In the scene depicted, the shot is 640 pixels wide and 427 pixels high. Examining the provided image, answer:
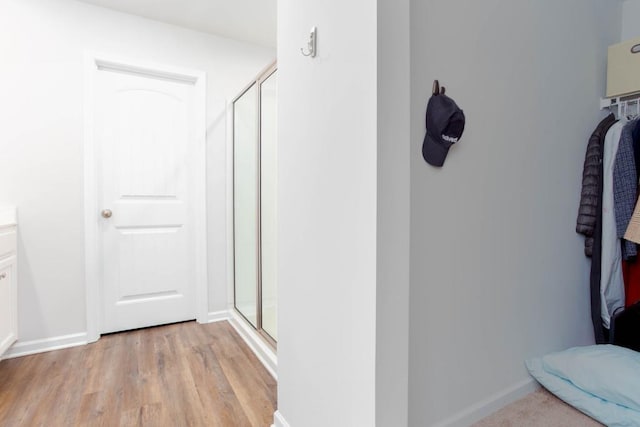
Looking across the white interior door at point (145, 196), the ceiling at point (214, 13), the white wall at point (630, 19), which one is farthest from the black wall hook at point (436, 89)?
the white interior door at point (145, 196)

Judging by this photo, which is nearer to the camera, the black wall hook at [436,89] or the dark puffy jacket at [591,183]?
the black wall hook at [436,89]

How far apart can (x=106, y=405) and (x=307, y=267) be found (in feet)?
4.33

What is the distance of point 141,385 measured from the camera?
1.77 metres

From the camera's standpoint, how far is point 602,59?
1.68 meters

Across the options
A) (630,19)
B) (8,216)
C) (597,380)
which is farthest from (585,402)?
(8,216)

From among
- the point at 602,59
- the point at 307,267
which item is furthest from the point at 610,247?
the point at 307,267

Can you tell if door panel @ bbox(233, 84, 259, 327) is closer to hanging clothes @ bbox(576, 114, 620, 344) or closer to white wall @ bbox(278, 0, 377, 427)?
white wall @ bbox(278, 0, 377, 427)

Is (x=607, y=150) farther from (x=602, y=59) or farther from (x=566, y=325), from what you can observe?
(x=566, y=325)

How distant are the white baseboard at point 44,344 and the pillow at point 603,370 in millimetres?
2840

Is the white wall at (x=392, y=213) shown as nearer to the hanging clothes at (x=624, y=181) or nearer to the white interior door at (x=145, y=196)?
Answer: the hanging clothes at (x=624, y=181)

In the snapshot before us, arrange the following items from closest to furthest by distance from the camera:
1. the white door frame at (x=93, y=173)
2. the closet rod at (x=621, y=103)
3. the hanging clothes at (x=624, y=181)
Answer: the hanging clothes at (x=624, y=181)
the closet rod at (x=621, y=103)
the white door frame at (x=93, y=173)

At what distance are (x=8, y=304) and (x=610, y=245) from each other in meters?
3.24

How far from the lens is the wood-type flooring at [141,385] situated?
1.51 m

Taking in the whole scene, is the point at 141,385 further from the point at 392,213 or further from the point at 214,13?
the point at 214,13
